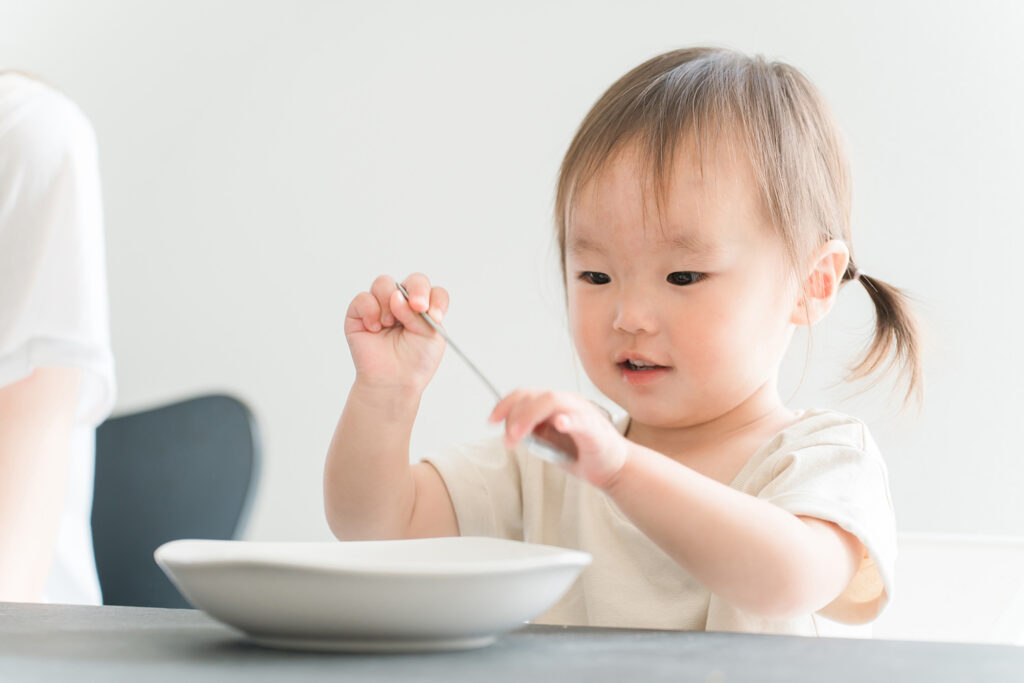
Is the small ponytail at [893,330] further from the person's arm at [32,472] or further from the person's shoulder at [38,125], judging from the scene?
the person's shoulder at [38,125]

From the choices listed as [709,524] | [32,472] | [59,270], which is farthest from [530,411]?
[59,270]

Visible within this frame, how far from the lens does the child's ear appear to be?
929mm

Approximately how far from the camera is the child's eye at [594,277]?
892 millimetres

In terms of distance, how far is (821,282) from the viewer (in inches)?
37.5

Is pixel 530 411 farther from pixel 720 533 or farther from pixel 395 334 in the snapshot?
pixel 395 334

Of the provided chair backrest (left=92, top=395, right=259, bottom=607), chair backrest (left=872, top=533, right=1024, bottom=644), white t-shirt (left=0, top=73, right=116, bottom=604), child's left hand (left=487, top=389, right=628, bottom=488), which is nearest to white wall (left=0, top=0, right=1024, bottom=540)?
chair backrest (left=92, top=395, right=259, bottom=607)

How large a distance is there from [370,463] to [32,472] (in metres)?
0.47

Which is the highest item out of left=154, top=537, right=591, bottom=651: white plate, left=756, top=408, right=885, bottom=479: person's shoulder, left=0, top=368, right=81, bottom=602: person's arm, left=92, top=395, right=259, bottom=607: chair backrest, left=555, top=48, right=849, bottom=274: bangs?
left=555, top=48, right=849, bottom=274: bangs

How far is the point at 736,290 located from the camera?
2.82ft

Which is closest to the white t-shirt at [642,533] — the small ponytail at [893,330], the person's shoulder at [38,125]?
the small ponytail at [893,330]

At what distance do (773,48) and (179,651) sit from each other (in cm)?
175

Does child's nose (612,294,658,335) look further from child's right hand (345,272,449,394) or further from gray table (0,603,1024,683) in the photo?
gray table (0,603,1024,683)

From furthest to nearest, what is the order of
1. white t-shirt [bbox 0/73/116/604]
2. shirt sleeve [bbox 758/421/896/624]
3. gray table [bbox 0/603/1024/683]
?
white t-shirt [bbox 0/73/116/604] → shirt sleeve [bbox 758/421/896/624] → gray table [bbox 0/603/1024/683]

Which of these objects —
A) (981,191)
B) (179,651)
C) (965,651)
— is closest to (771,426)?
(965,651)
